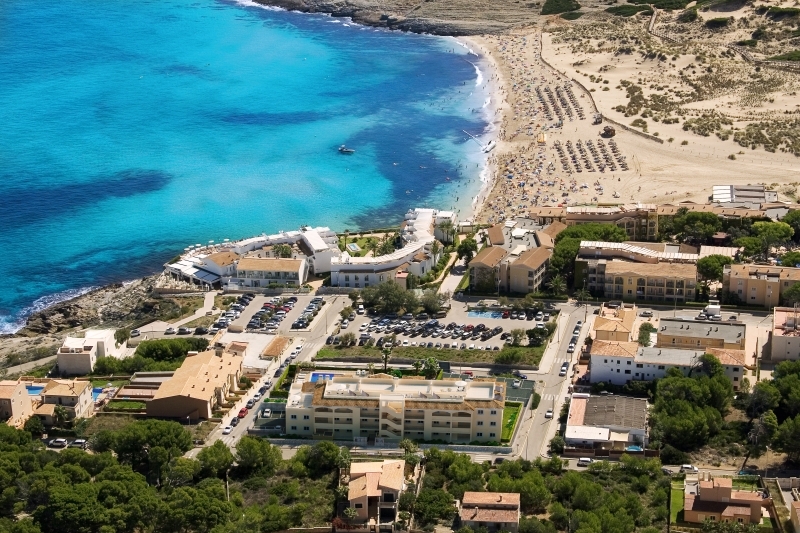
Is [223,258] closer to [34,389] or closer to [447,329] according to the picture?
[447,329]

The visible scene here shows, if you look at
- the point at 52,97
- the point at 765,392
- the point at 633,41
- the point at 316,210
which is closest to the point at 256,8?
the point at 52,97

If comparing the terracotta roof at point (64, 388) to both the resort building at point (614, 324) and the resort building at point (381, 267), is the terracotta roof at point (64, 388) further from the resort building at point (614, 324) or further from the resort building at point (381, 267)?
the resort building at point (614, 324)

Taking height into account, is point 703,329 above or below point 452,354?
above

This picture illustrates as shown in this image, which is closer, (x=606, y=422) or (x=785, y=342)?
(x=606, y=422)

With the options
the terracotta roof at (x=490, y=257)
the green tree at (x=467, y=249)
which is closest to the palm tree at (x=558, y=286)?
the terracotta roof at (x=490, y=257)

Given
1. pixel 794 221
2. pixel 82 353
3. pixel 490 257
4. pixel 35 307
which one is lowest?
pixel 35 307

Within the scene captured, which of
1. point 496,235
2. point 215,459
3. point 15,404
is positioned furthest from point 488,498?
point 496,235
